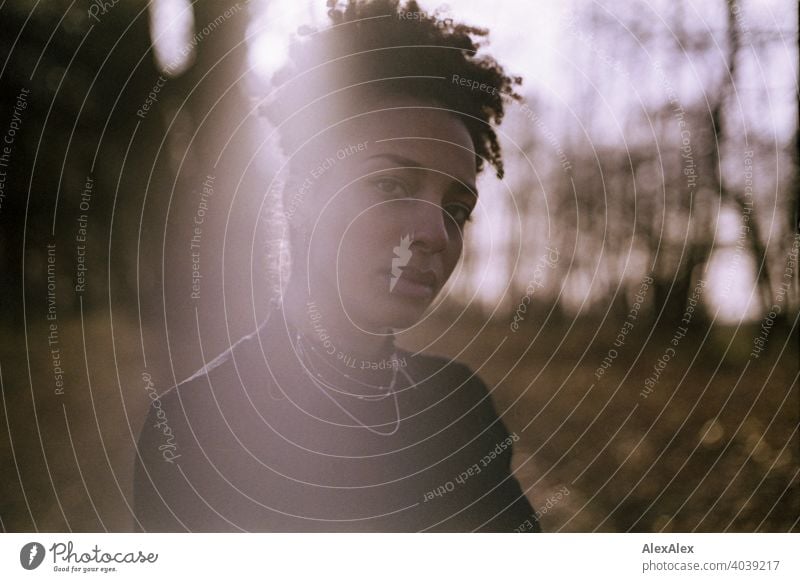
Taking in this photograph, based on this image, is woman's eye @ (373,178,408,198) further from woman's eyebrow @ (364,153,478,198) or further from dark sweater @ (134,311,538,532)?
dark sweater @ (134,311,538,532)

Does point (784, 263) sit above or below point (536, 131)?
below

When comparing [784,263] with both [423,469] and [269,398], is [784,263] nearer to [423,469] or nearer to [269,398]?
[423,469]

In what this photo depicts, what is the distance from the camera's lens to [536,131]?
881 millimetres

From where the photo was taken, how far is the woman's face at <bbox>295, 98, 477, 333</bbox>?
32.7 inches

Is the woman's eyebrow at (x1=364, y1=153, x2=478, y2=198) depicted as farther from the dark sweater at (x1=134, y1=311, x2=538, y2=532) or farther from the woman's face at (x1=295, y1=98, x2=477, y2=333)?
the dark sweater at (x1=134, y1=311, x2=538, y2=532)

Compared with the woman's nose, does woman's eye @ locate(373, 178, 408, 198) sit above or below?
above

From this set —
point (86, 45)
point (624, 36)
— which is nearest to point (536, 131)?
point (624, 36)

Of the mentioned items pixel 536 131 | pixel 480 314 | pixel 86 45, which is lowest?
pixel 480 314

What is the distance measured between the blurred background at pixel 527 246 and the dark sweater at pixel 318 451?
0.03 m

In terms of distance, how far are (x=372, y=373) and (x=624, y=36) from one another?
604mm

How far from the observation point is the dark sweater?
834mm
